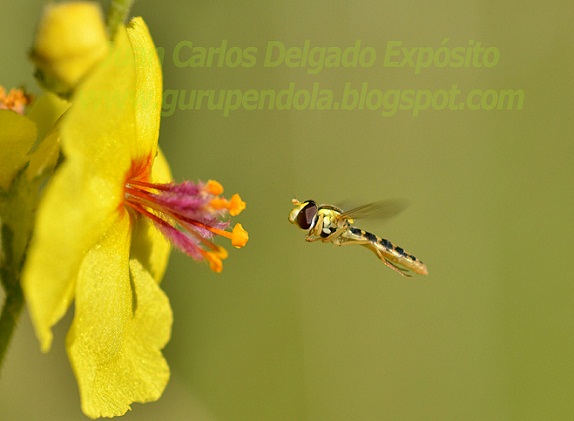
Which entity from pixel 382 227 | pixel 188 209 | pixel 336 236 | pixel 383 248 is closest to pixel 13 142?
pixel 188 209

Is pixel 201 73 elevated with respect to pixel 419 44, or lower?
lower

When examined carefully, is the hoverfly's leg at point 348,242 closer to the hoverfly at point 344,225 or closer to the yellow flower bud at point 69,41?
the hoverfly at point 344,225

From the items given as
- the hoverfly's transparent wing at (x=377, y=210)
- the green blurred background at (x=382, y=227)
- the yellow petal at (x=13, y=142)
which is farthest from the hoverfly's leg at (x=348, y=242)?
the green blurred background at (x=382, y=227)

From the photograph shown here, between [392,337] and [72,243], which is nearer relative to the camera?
[72,243]

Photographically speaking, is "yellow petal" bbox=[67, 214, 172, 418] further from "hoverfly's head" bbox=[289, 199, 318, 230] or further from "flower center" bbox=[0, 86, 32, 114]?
"hoverfly's head" bbox=[289, 199, 318, 230]

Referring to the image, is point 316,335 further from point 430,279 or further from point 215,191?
point 215,191

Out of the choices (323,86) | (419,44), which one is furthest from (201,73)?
(419,44)
